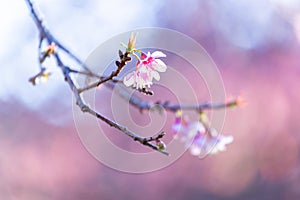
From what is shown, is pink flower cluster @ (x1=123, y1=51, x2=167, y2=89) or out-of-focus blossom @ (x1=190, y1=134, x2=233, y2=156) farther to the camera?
out-of-focus blossom @ (x1=190, y1=134, x2=233, y2=156)

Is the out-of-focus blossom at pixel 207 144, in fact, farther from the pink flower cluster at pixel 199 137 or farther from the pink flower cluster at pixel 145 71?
the pink flower cluster at pixel 145 71

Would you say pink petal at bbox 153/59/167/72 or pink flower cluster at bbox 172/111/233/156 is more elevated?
pink flower cluster at bbox 172/111/233/156

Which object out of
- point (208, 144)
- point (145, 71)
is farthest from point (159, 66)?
point (208, 144)

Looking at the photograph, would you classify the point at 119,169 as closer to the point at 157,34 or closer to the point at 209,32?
the point at 157,34

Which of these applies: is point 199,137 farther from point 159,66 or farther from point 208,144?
point 159,66

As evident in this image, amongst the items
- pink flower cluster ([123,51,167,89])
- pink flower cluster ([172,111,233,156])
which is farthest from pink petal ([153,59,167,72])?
pink flower cluster ([172,111,233,156])

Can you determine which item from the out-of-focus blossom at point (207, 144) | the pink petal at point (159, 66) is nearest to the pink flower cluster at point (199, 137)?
the out-of-focus blossom at point (207, 144)

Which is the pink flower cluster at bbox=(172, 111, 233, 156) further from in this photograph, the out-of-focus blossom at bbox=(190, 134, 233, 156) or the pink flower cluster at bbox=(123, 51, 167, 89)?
the pink flower cluster at bbox=(123, 51, 167, 89)

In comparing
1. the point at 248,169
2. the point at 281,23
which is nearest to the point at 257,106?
the point at 248,169

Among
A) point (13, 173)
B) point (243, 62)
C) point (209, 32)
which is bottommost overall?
point (13, 173)
